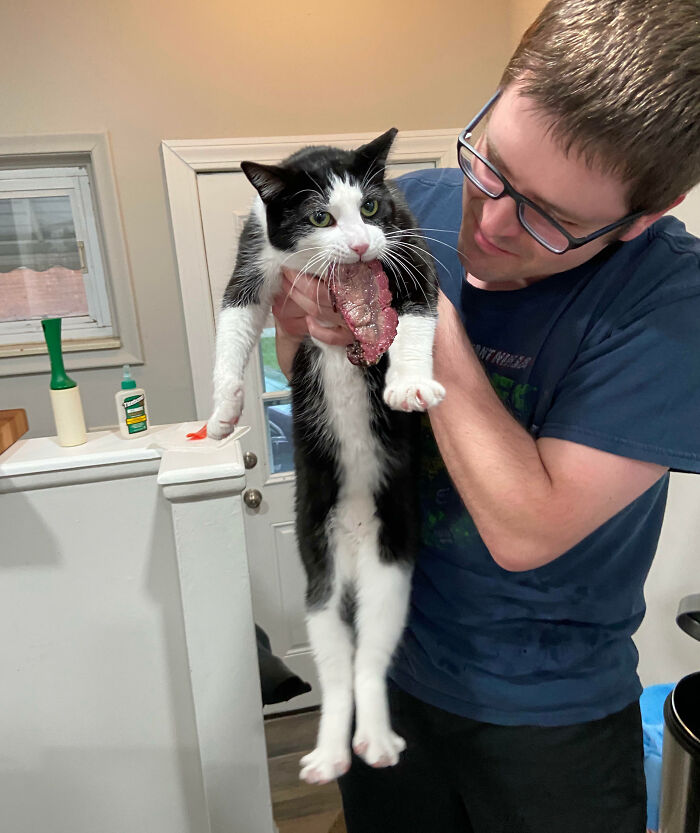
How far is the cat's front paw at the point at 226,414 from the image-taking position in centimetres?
96

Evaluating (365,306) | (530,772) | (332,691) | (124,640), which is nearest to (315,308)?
(365,306)

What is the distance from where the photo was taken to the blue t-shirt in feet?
2.22

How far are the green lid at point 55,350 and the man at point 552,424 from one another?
58 centimetres

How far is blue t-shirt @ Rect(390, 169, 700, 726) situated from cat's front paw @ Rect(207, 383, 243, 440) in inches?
13.0

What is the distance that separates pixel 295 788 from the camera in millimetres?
2160

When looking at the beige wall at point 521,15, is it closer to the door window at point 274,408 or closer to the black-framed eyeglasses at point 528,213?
the door window at point 274,408

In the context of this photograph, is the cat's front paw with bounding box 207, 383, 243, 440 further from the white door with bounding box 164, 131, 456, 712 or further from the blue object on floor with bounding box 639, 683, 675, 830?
the blue object on floor with bounding box 639, 683, 675, 830

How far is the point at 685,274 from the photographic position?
2.25 feet

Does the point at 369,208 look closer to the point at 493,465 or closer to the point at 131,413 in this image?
the point at 493,465

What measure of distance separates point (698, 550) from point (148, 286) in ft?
6.76

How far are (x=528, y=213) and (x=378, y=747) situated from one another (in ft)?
2.67

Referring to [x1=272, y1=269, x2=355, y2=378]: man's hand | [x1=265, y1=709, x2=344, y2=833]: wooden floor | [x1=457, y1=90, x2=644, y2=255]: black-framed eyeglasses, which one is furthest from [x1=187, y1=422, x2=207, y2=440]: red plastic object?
[x1=265, y1=709, x2=344, y2=833]: wooden floor

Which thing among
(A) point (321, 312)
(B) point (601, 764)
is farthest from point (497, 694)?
(A) point (321, 312)

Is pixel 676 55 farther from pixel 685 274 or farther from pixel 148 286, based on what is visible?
pixel 148 286
